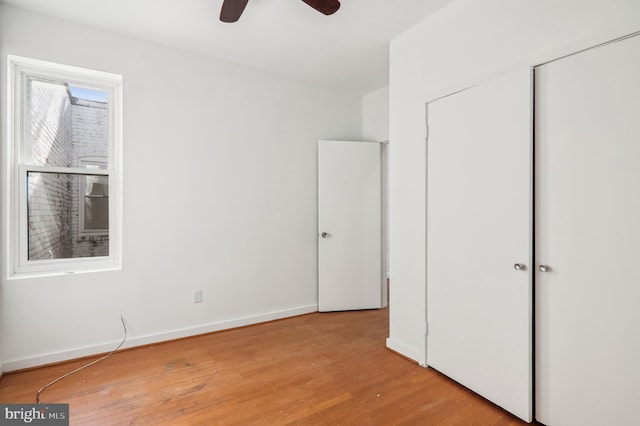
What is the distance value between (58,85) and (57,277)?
161cm

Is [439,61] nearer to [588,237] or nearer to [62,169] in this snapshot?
[588,237]

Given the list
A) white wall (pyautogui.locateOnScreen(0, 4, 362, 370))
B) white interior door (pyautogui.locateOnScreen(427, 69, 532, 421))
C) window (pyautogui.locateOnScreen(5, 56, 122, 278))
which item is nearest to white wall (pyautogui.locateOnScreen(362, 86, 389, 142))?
white wall (pyautogui.locateOnScreen(0, 4, 362, 370))

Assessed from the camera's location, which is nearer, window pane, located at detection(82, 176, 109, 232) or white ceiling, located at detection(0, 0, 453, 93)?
white ceiling, located at detection(0, 0, 453, 93)

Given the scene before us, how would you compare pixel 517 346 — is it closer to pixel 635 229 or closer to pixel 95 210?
pixel 635 229

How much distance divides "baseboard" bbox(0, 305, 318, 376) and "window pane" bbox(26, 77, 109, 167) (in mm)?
1547

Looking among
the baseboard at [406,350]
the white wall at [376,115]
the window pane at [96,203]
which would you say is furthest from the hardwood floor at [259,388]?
the white wall at [376,115]

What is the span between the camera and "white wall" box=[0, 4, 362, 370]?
250cm

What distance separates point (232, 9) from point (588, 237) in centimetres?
244

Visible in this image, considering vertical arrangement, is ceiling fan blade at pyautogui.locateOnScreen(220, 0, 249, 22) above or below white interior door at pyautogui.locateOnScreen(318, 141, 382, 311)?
above

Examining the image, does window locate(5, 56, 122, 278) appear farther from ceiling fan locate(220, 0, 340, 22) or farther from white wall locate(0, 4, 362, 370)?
ceiling fan locate(220, 0, 340, 22)

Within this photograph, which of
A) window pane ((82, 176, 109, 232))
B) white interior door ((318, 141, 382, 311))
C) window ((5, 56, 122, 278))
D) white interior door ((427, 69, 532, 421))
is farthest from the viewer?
white interior door ((318, 141, 382, 311))

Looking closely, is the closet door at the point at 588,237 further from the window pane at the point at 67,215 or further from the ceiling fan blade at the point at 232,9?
the window pane at the point at 67,215

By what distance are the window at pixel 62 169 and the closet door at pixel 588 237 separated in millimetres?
3274

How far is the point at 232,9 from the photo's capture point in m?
2.03
